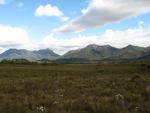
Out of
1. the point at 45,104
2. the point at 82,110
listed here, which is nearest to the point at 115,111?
the point at 82,110

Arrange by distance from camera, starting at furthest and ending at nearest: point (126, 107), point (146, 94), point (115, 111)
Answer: point (146, 94) < point (126, 107) < point (115, 111)

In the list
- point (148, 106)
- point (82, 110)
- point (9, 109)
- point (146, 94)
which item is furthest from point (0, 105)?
point (146, 94)

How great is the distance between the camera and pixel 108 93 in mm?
16875

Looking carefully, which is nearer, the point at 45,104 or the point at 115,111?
the point at 115,111

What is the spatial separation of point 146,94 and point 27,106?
7455mm

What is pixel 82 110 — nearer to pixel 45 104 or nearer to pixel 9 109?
pixel 45 104

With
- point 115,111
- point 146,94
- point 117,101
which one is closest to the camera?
point 115,111

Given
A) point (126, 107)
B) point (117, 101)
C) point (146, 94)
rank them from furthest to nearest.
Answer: point (146, 94)
point (117, 101)
point (126, 107)

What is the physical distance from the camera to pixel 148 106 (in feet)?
39.4

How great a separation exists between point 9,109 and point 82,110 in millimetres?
3277

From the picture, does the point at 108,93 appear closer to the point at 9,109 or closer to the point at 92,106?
the point at 92,106

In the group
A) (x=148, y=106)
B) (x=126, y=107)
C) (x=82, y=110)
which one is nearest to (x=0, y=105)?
(x=82, y=110)

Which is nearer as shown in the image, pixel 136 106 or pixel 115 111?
pixel 115 111

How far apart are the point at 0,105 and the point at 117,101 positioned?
5715 mm
